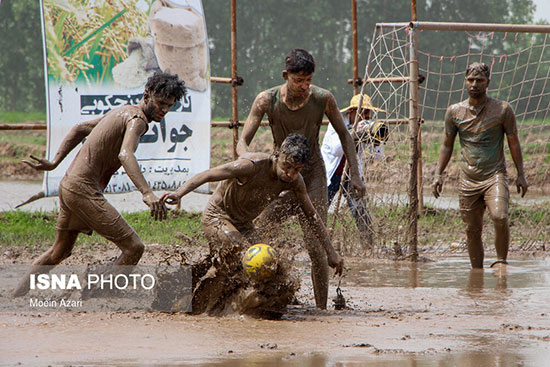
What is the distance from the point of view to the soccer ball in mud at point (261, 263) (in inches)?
226

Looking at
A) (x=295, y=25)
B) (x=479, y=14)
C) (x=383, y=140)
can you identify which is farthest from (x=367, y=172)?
(x=479, y=14)

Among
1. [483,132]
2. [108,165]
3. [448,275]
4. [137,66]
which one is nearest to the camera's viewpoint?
[108,165]

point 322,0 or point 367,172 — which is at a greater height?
point 322,0

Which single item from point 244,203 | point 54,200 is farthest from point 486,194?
point 54,200

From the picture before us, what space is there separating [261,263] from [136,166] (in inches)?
43.1

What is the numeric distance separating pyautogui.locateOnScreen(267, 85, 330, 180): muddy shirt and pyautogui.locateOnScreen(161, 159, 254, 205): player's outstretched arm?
730 millimetres

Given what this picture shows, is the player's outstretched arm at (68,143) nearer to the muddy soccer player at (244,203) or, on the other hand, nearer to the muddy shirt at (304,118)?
the muddy soccer player at (244,203)

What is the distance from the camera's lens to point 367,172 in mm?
9844

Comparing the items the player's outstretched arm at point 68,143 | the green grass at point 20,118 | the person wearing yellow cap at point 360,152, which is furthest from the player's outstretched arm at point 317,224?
the green grass at point 20,118

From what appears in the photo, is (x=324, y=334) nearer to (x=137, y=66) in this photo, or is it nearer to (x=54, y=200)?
(x=137, y=66)

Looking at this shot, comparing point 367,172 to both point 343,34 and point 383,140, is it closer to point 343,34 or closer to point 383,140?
point 383,140

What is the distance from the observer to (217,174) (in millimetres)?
5758

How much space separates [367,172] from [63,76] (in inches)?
163

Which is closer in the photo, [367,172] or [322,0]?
[367,172]
